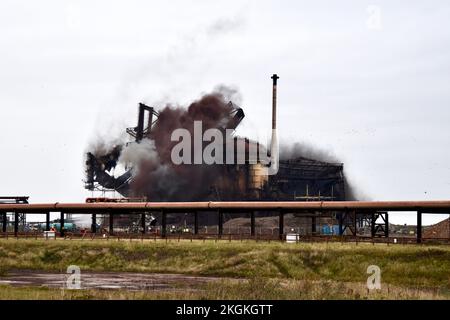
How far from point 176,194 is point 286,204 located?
67.9 meters

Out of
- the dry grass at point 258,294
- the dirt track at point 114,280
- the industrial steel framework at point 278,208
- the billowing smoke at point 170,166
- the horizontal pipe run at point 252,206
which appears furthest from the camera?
the billowing smoke at point 170,166

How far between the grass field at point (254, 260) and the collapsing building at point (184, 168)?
64905 mm

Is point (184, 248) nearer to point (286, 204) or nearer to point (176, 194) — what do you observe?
point (286, 204)

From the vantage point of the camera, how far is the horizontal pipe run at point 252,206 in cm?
6806

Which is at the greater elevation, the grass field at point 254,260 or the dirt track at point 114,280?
the grass field at point 254,260

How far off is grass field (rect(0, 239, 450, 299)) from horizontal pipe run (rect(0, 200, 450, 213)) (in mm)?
7248

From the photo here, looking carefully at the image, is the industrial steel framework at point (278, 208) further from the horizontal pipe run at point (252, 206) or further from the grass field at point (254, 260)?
the grass field at point (254, 260)

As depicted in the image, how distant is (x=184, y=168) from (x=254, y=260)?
80.3m

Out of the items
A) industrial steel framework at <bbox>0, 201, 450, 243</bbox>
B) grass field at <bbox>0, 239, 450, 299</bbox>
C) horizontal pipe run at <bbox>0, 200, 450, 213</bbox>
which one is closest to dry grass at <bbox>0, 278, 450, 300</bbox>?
grass field at <bbox>0, 239, 450, 299</bbox>

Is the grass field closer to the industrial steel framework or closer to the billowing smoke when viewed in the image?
the industrial steel framework

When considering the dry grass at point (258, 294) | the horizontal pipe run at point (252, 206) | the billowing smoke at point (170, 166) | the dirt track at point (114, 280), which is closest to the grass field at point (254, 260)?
the dirt track at point (114, 280)

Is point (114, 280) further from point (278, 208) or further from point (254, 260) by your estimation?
point (278, 208)
